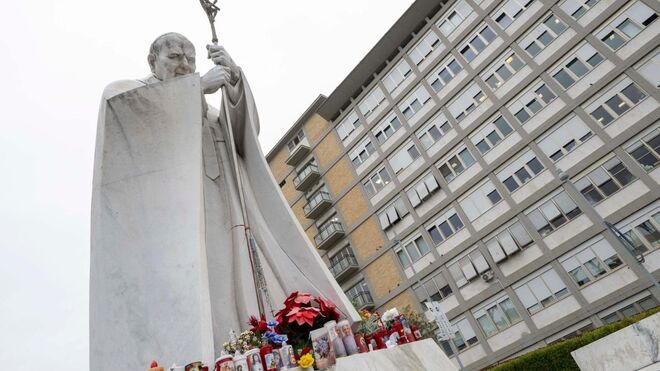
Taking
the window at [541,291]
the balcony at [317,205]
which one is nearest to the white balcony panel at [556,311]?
the window at [541,291]

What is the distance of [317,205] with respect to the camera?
101 feet

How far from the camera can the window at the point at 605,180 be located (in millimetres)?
18453

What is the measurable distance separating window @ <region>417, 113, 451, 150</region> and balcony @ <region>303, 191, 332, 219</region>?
8.34 metres

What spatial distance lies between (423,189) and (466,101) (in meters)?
5.64

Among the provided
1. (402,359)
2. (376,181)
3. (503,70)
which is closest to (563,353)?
(402,359)

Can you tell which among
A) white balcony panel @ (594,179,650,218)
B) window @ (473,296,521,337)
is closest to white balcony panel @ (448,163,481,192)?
white balcony panel @ (594,179,650,218)

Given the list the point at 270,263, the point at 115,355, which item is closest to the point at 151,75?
the point at 270,263

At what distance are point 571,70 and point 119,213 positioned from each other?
2269 cm

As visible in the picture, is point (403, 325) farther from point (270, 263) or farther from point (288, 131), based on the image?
point (288, 131)

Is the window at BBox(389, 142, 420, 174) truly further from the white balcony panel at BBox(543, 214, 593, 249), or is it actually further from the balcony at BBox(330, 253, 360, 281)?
the white balcony panel at BBox(543, 214, 593, 249)

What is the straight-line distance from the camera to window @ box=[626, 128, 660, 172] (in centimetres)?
1777

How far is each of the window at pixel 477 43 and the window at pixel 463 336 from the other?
1486 centimetres

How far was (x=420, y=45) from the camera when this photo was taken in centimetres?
2731

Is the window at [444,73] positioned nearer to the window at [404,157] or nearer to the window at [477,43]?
the window at [477,43]
